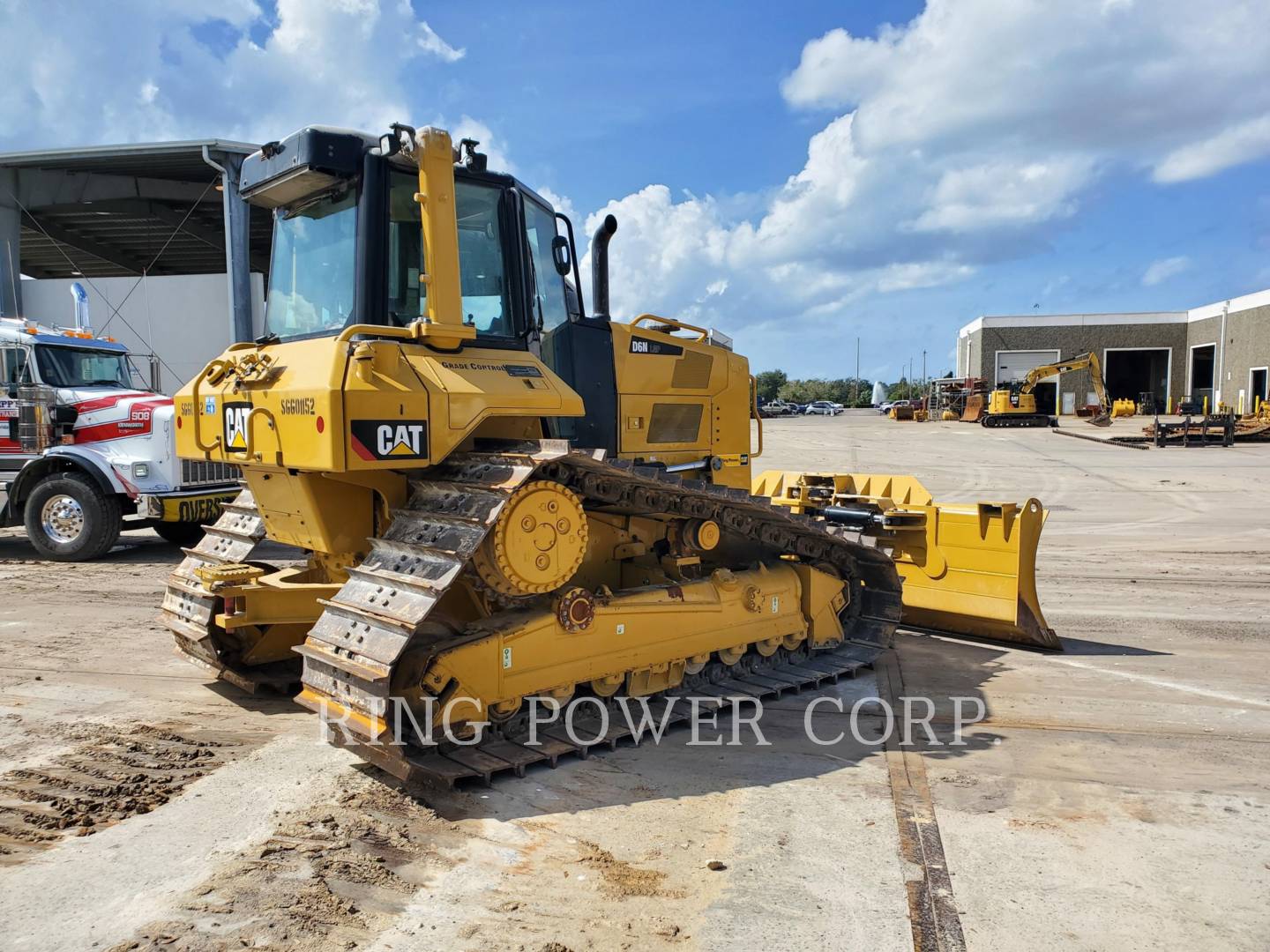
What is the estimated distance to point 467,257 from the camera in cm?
491

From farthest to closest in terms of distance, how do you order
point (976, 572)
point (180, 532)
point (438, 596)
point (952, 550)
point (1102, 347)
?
point (1102, 347), point (180, 532), point (952, 550), point (976, 572), point (438, 596)

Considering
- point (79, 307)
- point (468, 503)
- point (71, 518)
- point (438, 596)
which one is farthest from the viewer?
point (79, 307)

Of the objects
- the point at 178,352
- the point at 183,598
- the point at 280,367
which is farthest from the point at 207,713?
the point at 178,352

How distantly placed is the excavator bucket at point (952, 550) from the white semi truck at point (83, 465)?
7247mm

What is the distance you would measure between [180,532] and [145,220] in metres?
15.0

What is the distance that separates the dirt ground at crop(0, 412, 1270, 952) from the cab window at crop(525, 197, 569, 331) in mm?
2607

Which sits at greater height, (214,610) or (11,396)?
(11,396)

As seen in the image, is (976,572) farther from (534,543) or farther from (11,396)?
(11,396)

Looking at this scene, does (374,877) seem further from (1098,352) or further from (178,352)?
(1098,352)

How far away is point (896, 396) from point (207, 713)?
89.1 metres

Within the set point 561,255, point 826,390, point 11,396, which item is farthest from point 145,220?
point 826,390

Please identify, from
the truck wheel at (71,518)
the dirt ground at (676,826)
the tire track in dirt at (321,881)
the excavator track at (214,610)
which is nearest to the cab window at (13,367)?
the truck wheel at (71,518)

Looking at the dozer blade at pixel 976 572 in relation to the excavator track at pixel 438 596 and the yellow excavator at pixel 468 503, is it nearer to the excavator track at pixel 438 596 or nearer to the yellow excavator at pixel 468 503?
the yellow excavator at pixel 468 503

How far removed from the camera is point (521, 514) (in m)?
4.30
